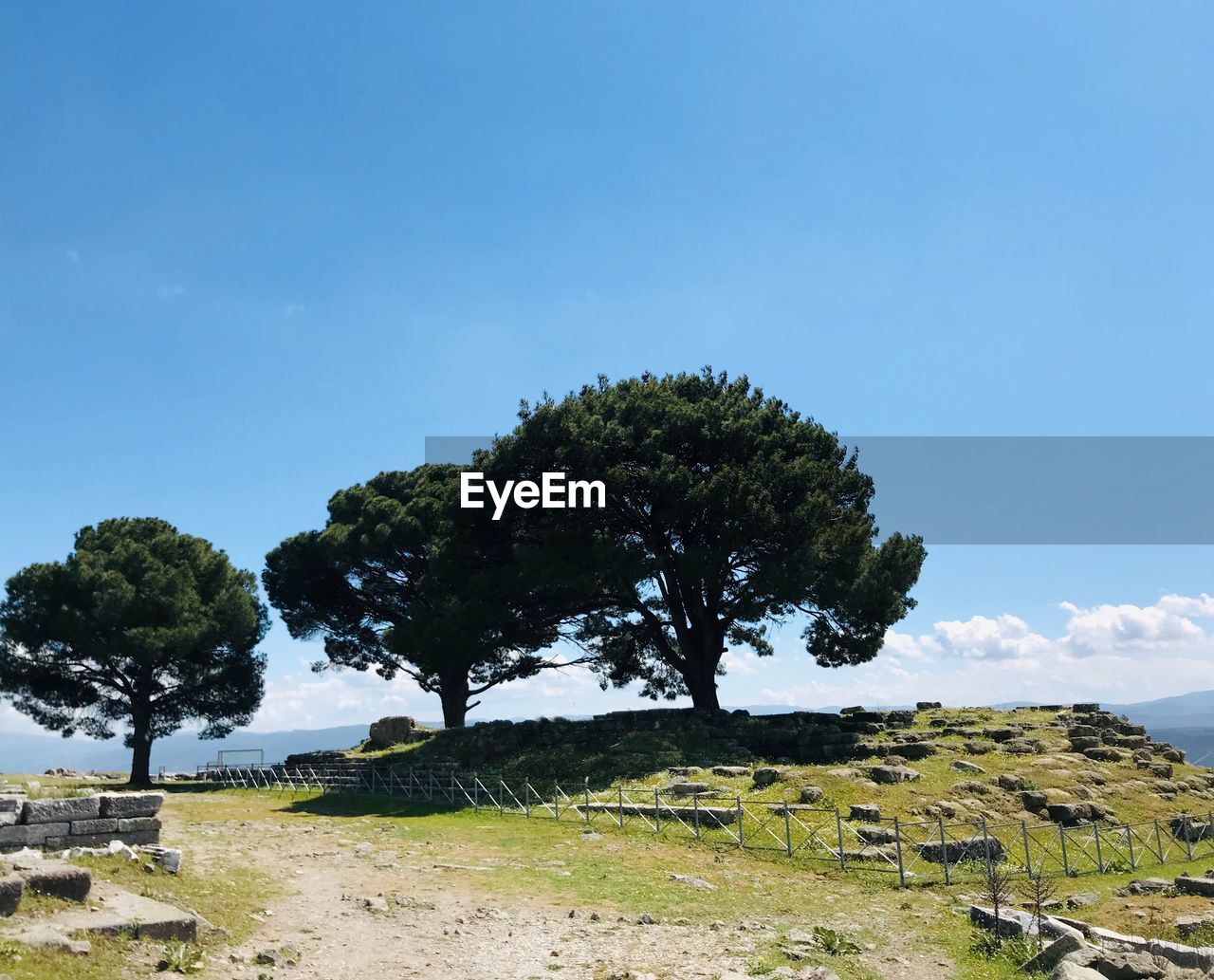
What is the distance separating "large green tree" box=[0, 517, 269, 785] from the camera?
39.5 meters

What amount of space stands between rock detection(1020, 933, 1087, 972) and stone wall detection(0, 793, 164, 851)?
1201 centimetres

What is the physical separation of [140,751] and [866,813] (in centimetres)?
3550

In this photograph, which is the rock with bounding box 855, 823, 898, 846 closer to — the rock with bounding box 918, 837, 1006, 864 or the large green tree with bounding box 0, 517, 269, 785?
the rock with bounding box 918, 837, 1006, 864

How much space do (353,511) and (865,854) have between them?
114ft

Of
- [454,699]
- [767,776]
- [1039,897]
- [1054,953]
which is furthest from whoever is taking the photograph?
[454,699]

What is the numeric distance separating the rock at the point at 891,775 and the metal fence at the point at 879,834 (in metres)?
2.93

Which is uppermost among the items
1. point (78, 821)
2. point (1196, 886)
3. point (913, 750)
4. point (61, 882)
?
point (78, 821)

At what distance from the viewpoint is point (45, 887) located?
10430 mm

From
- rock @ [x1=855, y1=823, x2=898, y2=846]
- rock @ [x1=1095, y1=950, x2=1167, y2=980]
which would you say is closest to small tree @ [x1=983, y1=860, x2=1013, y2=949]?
rock @ [x1=1095, y1=950, x2=1167, y2=980]

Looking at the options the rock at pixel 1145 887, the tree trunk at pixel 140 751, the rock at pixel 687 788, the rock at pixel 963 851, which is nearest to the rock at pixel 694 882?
the rock at pixel 963 851

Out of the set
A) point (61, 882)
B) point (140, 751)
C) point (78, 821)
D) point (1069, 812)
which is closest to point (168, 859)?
point (78, 821)

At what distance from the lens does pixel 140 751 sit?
41.8 m

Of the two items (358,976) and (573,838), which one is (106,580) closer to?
(573,838)

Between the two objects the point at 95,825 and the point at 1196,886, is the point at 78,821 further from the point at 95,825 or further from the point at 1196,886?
the point at 1196,886
